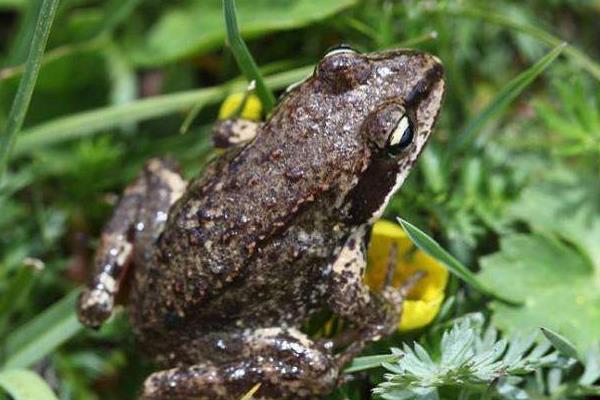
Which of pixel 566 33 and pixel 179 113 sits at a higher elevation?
pixel 179 113

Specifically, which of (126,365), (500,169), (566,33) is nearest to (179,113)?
(126,365)

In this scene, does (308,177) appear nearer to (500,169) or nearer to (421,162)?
(421,162)

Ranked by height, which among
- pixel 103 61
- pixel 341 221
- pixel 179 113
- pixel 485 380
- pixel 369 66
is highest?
→ pixel 103 61

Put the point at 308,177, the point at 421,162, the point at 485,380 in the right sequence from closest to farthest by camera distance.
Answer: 1. the point at 485,380
2. the point at 308,177
3. the point at 421,162

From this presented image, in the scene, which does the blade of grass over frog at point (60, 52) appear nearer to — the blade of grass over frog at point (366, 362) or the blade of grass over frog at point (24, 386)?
the blade of grass over frog at point (24, 386)

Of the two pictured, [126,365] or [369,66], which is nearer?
[369,66]

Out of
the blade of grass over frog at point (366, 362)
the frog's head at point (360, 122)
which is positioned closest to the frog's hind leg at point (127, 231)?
the frog's head at point (360, 122)

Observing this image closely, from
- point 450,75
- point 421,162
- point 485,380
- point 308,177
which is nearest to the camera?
point 485,380
